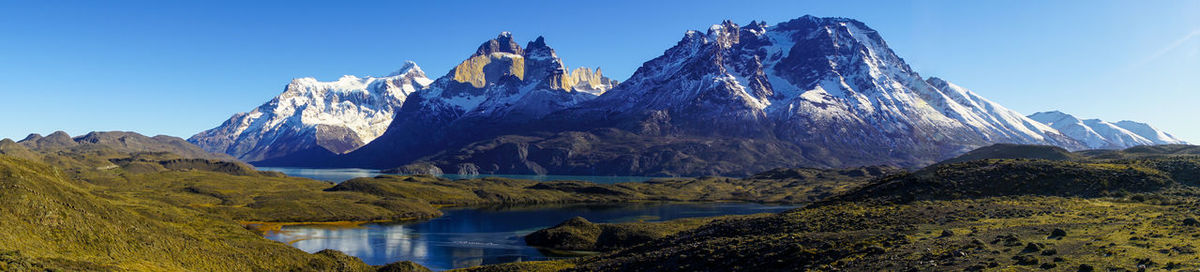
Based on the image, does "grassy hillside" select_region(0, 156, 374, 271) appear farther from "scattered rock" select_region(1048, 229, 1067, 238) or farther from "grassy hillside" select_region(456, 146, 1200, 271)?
"scattered rock" select_region(1048, 229, 1067, 238)

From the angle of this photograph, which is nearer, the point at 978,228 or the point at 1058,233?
the point at 1058,233

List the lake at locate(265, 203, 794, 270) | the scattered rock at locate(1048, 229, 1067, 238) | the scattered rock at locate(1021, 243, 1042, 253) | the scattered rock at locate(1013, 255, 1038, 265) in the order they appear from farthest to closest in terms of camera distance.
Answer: the lake at locate(265, 203, 794, 270)
the scattered rock at locate(1048, 229, 1067, 238)
the scattered rock at locate(1021, 243, 1042, 253)
the scattered rock at locate(1013, 255, 1038, 265)

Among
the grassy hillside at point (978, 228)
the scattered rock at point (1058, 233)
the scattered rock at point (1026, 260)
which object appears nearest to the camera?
the scattered rock at point (1026, 260)

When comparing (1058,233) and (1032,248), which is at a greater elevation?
(1058,233)

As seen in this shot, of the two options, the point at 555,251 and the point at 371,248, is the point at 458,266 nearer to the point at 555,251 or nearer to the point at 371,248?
the point at 555,251

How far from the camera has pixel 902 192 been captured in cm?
8306

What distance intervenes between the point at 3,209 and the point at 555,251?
8357cm

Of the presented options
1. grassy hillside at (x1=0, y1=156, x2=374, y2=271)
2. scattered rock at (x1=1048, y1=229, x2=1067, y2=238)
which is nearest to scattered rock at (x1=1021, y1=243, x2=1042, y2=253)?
scattered rock at (x1=1048, y1=229, x2=1067, y2=238)

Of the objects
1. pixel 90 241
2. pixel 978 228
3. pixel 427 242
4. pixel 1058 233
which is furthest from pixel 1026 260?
pixel 427 242

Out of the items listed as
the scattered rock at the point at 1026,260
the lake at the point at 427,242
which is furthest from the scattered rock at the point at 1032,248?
the lake at the point at 427,242

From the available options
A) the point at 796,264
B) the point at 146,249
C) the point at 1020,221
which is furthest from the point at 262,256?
the point at 1020,221

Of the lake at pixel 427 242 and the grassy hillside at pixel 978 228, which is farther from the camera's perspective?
the lake at pixel 427 242

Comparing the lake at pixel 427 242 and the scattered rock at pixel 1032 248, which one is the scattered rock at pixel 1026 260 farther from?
the lake at pixel 427 242

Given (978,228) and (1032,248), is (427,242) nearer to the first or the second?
(978,228)
